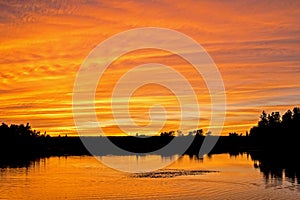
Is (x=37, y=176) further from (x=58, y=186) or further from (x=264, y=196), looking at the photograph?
(x=264, y=196)

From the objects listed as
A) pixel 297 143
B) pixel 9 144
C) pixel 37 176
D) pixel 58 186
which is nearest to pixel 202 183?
pixel 58 186

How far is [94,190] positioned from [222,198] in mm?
12718

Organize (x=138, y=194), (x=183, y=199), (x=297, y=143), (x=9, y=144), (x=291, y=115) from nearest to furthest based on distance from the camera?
(x=183, y=199) → (x=138, y=194) → (x=297, y=143) → (x=9, y=144) → (x=291, y=115)

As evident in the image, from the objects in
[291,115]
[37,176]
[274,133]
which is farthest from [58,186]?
[291,115]

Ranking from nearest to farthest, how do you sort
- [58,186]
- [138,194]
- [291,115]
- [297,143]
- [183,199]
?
[183,199]
[138,194]
[58,186]
[297,143]
[291,115]

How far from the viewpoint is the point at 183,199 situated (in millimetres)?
45781

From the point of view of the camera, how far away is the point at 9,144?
158500mm

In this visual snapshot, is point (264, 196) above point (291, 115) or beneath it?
beneath

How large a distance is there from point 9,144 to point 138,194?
116 m

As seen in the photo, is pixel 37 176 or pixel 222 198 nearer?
pixel 222 198

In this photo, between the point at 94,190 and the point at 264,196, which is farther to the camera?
the point at 94,190

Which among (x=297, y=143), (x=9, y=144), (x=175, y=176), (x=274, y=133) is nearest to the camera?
(x=175, y=176)

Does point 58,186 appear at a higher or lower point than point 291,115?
lower

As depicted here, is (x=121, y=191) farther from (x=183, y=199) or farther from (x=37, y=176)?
(x=37, y=176)
